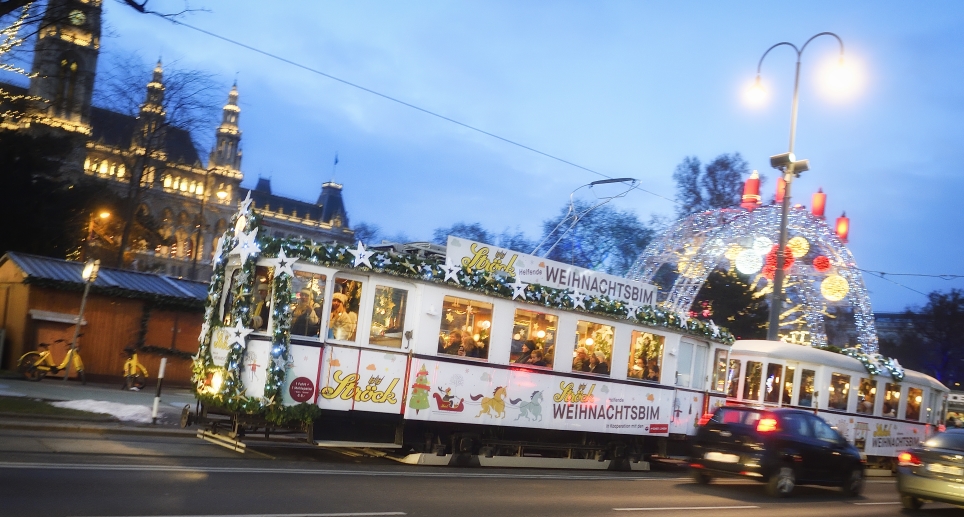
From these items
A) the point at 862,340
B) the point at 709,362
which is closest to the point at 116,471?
the point at 709,362

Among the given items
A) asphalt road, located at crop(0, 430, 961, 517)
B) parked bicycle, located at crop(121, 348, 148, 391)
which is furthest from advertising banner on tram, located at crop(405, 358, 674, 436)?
parked bicycle, located at crop(121, 348, 148, 391)

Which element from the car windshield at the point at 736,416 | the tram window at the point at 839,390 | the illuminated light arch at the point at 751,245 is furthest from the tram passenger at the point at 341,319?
the tram window at the point at 839,390

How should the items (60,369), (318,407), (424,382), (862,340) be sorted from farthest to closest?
(862,340) < (60,369) < (424,382) < (318,407)

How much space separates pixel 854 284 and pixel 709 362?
7173mm

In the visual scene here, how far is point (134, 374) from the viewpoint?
22188 mm

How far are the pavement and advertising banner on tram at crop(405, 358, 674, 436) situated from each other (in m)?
4.57

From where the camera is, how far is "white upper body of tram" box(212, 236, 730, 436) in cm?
1261

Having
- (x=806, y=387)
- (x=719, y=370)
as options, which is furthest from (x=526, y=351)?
(x=806, y=387)

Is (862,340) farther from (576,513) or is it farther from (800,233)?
(576,513)

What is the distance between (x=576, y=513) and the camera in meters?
9.90

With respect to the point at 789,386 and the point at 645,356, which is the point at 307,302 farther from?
the point at 789,386

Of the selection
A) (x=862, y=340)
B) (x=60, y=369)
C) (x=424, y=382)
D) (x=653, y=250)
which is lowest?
(x=60, y=369)

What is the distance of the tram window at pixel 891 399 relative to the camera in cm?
2377

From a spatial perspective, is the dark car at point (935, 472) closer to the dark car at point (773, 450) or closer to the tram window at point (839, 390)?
the dark car at point (773, 450)
